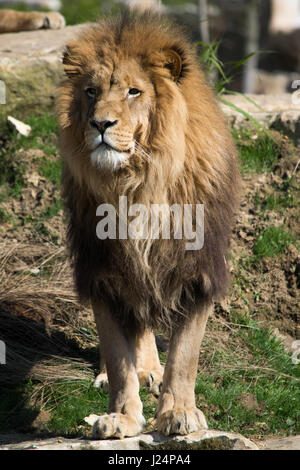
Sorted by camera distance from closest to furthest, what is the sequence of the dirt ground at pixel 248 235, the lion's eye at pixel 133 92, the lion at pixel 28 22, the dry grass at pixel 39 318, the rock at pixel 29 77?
the lion's eye at pixel 133 92 → the dry grass at pixel 39 318 → the dirt ground at pixel 248 235 → the rock at pixel 29 77 → the lion at pixel 28 22

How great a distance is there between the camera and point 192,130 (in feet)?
12.6

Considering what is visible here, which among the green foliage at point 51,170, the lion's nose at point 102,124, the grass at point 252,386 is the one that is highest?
the lion's nose at point 102,124

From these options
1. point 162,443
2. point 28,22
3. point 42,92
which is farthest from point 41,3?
point 162,443

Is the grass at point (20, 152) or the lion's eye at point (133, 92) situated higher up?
the lion's eye at point (133, 92)

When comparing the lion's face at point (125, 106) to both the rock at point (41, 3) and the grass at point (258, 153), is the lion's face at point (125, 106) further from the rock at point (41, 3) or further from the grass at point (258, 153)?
the rock at point (41, 3)

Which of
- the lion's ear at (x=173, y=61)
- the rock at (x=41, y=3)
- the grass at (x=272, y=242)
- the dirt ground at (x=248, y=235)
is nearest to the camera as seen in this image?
the lion's ear at (x=173, y=61)

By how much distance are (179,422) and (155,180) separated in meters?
1.22

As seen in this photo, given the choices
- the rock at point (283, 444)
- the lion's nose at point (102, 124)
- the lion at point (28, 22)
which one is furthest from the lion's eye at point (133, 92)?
the lion at point (28, 22)

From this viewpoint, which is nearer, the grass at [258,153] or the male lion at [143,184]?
the male lion at [143,184]

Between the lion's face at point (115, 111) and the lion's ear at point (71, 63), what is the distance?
0.49 feet

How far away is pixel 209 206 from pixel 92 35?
111 centimetres

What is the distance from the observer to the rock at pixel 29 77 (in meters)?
7.12

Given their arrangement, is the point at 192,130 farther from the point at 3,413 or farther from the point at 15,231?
the point at 15,231

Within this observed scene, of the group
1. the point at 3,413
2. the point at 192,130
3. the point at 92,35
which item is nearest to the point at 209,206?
the point at 192,130
